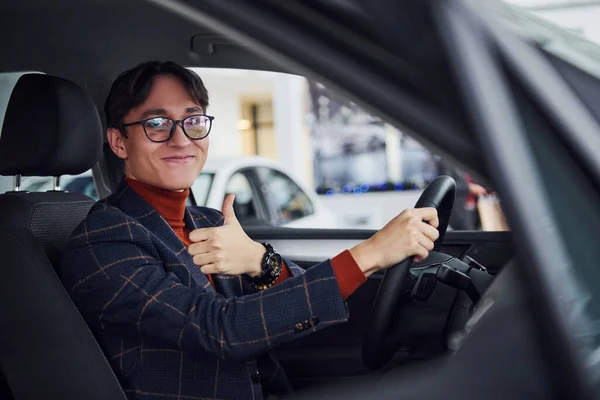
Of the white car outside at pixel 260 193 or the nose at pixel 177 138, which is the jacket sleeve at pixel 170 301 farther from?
the white car outside at pixel 260 193

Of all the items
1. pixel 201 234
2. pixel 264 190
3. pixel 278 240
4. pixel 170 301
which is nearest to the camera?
pixel 201 234

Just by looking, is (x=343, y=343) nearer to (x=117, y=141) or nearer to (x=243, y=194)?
(x=117, y=141)

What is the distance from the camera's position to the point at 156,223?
1.67 m

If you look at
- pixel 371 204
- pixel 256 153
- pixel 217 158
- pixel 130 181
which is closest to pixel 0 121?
pixel 130 181

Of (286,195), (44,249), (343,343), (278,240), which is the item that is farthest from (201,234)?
(286,195)

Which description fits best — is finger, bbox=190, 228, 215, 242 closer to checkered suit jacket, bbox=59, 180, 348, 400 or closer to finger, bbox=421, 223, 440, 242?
checkered suit jacket, bbox=59, 180, 348, 400

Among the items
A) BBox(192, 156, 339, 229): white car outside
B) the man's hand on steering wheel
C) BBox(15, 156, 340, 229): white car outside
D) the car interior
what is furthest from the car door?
BBox(192, 156, 339, 229): white car outside

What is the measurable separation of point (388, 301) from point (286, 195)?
4.24 m

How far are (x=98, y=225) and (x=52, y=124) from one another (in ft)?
1.55

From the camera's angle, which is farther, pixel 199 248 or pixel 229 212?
pixel 229 212

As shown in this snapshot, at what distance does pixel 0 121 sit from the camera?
86.8 inches

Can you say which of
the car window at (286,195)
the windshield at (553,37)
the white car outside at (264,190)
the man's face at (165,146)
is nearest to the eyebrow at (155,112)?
the man's face at (165,146)

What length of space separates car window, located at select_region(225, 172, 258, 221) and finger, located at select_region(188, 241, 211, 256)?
385cm

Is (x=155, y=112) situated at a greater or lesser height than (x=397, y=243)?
greater
